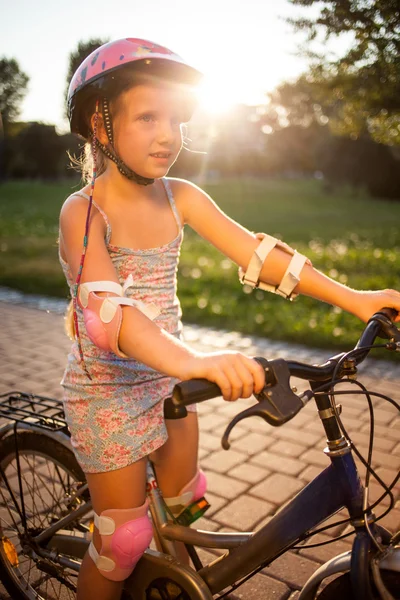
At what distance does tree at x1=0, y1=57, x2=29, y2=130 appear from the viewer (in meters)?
52.5

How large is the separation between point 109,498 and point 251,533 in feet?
1.56

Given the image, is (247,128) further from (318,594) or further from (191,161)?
(318,594)

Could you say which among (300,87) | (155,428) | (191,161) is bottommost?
(155,428)

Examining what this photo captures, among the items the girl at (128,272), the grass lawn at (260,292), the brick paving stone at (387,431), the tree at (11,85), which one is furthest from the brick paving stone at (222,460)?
the tree at (11,85)

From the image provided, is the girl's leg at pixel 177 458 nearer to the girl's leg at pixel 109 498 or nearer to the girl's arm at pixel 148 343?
the girl's leg at pixel 109 498

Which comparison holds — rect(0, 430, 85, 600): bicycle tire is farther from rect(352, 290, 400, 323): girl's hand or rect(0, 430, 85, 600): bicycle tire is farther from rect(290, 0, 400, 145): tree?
rect(290, 0, 400, 145): tree

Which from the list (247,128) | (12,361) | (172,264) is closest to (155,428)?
(172,264)

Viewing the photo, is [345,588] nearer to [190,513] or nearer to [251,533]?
[251,533]

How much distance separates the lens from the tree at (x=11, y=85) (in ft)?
172

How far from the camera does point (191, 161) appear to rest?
55250 mm

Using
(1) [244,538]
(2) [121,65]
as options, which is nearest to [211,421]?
(1) [244,538]

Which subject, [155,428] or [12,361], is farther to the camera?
[12,361]

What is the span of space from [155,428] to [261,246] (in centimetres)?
74

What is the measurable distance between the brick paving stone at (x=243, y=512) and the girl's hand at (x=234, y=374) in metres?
2.12
